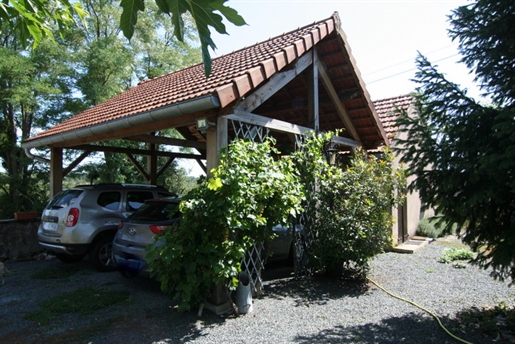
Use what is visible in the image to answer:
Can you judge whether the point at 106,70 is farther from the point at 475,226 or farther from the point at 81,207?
the point at 475,226

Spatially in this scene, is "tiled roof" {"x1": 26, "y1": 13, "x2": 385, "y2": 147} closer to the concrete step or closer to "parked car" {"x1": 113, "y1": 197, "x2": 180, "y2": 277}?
"parked car" {"x1": 113, "y1": 197, "x2": 180, "y2": 277}

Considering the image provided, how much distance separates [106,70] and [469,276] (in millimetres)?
13410

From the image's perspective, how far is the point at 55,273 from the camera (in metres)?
6.55

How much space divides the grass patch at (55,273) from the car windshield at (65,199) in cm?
132

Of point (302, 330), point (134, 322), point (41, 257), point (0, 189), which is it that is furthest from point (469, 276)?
point (0, 189)

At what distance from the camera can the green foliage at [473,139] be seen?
361 centimetres

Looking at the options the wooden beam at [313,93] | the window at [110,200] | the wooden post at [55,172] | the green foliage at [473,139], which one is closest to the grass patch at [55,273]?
the window at [110,200]

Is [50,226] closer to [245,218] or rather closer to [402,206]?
[245,218]

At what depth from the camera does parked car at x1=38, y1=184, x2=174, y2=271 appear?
6305 millimetres

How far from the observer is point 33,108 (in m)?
12.6

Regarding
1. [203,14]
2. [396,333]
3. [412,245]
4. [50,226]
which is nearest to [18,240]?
[50,226]

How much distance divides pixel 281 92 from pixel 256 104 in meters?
3.29

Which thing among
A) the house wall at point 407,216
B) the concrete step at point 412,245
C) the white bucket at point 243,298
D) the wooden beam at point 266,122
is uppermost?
the wooden beam at point 266,122

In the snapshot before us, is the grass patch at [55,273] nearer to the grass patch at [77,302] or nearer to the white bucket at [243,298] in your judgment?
the grass patch at [77,302]
